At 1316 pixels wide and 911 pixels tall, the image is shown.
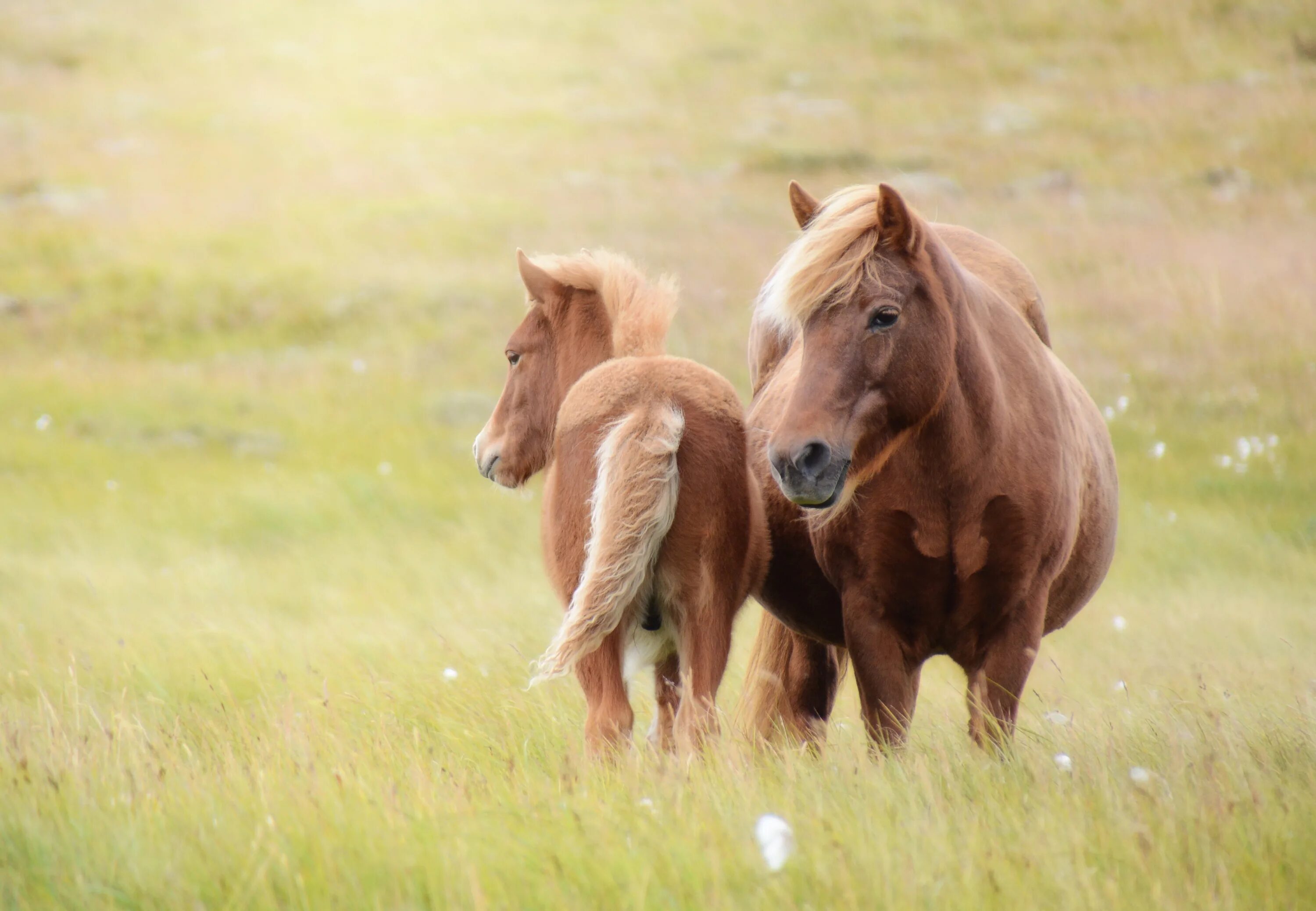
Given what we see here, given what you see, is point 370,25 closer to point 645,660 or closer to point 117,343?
point 117,343

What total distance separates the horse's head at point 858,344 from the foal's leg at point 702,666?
21.9 inches

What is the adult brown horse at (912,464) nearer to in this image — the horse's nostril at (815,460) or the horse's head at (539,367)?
the horse's nostril at (815,460)

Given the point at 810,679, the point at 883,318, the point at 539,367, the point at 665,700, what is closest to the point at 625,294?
the point at 539,367

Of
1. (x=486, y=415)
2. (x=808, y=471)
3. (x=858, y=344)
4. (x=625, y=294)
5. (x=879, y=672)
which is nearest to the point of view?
(x=808, y=471)

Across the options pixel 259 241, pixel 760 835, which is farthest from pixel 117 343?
pixel 760 835

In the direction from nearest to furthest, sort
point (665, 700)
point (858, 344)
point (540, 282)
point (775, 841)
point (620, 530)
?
point (775, 841) → point (858, 344) → point (620, 530) → point (665, 700) → point (540, 282)

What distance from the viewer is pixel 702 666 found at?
3.59 m

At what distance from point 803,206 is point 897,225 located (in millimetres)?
490

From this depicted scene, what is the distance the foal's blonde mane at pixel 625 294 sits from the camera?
4305mm

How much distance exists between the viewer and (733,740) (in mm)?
3383

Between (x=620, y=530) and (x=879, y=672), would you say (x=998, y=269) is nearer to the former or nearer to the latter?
(x=879, y=672)

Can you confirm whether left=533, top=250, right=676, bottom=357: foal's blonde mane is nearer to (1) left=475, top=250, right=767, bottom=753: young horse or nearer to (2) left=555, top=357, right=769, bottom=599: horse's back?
(1) left=475, top=250, right=767, bottom=753: young horse

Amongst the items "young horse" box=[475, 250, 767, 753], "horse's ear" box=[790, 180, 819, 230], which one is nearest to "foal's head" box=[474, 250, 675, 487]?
"young horse" box=[475, 250, 767, 753]

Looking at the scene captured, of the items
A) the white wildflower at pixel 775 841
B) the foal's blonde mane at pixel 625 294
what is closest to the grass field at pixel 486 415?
the white wildflower at pixel 775 841
